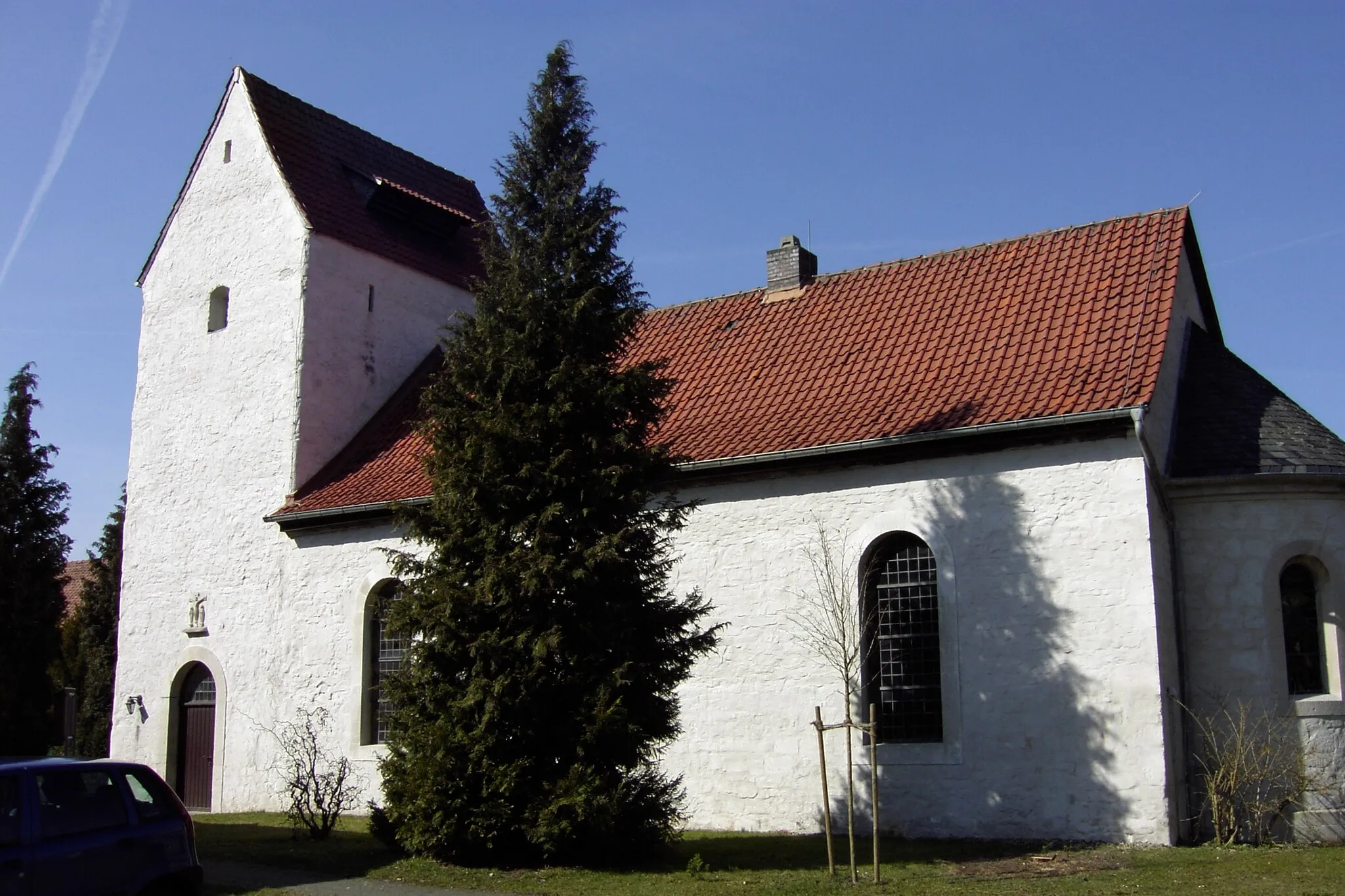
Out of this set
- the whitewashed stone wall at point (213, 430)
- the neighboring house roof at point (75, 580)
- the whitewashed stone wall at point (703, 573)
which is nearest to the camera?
the whitewashed stone wall at point (703, 573)

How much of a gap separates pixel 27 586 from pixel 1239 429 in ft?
77.3

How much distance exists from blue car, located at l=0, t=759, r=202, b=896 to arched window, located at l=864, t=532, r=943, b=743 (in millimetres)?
8156

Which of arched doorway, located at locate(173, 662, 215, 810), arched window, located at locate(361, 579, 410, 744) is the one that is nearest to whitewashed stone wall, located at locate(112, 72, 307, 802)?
arched doorway, located at locate(173, 662, 215, 810)

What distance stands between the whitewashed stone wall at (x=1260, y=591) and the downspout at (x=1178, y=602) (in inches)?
3.5

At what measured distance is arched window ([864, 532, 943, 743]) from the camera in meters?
14.6

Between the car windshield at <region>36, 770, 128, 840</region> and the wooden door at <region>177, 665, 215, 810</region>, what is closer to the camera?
the car windshield at <region>36, 770, 128, 840</region>

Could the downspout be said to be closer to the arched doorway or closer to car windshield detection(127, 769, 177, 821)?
car windshield detection(127, 769, 177, 821)

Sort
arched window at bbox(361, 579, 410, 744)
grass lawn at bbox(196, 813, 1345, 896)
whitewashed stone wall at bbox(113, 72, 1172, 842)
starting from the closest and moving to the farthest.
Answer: grass lawn at bbox(196, 813, 1345, 896) → whitewashed stone wall at bbox(113, 72, 1172, 842) → arched window at bbox(361, 579, 410, 744)

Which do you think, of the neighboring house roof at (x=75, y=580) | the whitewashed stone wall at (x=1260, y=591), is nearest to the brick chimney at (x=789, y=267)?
the whitewashed stone wall at (x=1260, y=591)

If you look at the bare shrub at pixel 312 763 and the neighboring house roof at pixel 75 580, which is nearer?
the bare shrub at pixel 312 763

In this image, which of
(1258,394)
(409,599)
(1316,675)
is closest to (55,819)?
(409,599)

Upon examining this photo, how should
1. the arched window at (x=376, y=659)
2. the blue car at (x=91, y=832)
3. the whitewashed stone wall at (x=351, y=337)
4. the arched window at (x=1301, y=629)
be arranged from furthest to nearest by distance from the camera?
the whitewashed stone wall at (x=351, y=337)
the arched window at (x=376, y=659)
the arched window at (x=1301, y=629)
the blue car at (x=91, y=832)

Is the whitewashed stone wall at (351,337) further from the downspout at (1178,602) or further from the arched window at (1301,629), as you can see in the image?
the arched window at (1301,629)

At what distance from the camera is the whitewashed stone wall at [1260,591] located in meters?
13.7
